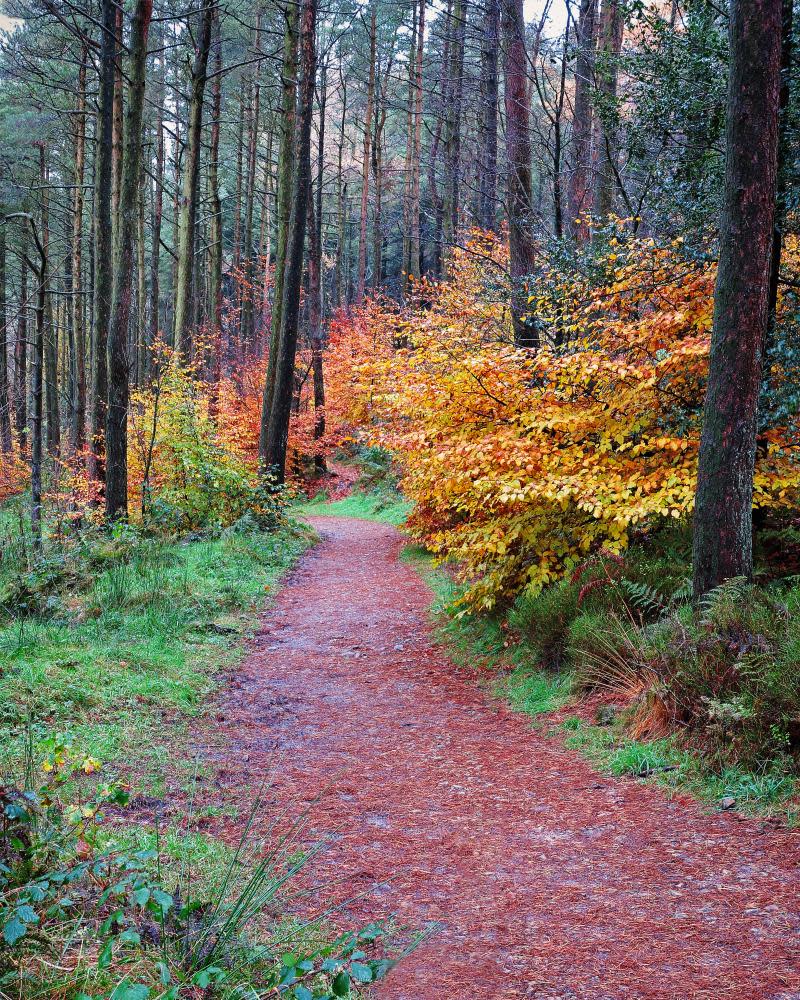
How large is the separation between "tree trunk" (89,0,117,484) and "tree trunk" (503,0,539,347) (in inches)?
255

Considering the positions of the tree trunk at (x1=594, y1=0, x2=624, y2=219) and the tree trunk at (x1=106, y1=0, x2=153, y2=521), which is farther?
the tree trunk at (x1=106, y1=0, x2=153, y2=521)

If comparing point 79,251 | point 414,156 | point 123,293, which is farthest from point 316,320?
point 123,293

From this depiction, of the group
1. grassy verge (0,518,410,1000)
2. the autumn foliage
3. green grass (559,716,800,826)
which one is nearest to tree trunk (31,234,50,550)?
grassy verge (0,518,410,1000)

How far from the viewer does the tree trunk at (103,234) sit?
12.2m

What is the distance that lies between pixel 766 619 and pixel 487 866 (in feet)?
7.60

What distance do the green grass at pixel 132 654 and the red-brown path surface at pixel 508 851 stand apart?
20.1 inches

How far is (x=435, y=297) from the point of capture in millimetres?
18203

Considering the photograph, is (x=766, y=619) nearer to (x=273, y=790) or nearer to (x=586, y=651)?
(x=586, y=651)

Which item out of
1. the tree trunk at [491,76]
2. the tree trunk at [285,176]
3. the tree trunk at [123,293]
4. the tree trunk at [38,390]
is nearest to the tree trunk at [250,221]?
the tree trunk at [285,176]

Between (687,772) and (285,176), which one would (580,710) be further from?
(285,176)

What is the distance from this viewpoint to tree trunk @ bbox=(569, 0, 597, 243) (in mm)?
10149

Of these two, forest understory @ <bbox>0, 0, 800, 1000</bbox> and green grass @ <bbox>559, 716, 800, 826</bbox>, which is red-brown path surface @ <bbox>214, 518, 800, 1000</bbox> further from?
green grass @ <bbox>559, 716, 800, 826</bbox>

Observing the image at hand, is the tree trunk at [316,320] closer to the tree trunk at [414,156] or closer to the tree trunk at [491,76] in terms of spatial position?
the tree trunk at [414,156]

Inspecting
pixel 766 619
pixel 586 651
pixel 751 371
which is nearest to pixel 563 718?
pixel 586 651
